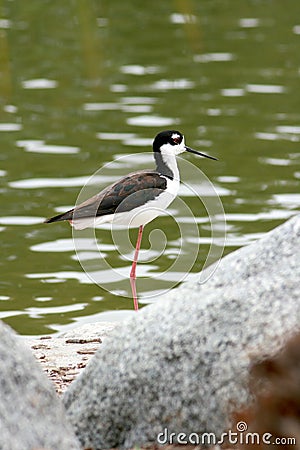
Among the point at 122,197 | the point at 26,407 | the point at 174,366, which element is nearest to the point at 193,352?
the point at 174,366

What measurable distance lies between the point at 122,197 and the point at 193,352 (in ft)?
12.6

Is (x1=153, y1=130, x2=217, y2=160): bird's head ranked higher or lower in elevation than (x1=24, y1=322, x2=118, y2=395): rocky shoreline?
higher

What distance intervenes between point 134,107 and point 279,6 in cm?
781

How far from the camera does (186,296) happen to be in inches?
229

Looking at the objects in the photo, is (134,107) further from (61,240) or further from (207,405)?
(207,405)

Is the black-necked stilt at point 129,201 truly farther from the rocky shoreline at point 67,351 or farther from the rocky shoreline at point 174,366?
the rocky shoreline at point 174,366

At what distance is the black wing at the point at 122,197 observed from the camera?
30.2 feet

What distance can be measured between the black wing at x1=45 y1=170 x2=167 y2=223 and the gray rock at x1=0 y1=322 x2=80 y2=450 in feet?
12.6

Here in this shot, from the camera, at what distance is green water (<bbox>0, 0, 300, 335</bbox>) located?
40.1 ft

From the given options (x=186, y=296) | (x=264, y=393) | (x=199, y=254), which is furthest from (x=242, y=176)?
(x=264, y=393)

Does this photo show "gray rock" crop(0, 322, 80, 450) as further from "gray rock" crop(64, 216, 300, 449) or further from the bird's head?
the bird's head

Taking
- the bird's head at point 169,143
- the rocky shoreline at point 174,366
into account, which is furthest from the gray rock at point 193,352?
the bird's head at point 169,143

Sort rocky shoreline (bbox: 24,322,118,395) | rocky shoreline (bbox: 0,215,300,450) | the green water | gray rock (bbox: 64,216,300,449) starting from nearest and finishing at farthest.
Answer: rocky shoreline (bbox: 0,215,300,450)
gray rock (bbox: 64,216,300,449)
rocky shoreline (bbox: 24,322,118,395)
the green water

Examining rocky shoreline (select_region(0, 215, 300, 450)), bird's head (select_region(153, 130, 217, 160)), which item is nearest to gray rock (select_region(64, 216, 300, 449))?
rocky shoreline (select_region(0, 215, 300, 450))
